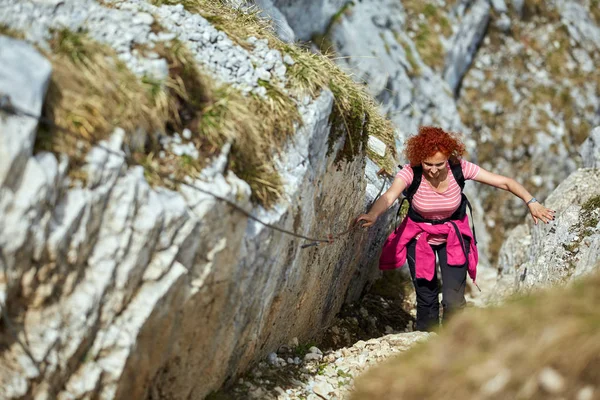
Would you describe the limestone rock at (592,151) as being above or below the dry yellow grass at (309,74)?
above

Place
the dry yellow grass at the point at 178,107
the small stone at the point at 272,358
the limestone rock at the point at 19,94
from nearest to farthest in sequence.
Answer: the limestone rock at the point at 19,94 → the dry yellow grass at the point at 178,107 → the small stone at the point at 272,358

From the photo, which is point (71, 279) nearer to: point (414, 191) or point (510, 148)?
point (414, 191)

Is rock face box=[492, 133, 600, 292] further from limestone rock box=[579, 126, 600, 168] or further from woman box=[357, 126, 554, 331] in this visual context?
limestone rock box=[579, 126, 600, 168]

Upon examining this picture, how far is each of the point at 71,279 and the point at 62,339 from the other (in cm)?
43

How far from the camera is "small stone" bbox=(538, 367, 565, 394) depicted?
3975 mm

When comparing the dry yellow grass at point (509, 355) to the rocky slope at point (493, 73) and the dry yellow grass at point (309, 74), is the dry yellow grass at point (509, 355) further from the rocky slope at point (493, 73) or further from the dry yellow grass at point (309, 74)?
the rocky slope at point (493, 73)

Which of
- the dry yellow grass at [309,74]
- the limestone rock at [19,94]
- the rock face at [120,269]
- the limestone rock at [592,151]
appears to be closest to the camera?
the limestone rock at [19,94]

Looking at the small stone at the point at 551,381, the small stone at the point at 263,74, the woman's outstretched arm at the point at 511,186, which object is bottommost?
the small stone at the point at 551,381

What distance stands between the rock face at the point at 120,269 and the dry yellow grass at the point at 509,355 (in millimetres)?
1716

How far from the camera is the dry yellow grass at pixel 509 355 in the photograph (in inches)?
157

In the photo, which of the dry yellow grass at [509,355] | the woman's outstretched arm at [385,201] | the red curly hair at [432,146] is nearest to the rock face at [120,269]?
the dry yellow grass at [509,355]

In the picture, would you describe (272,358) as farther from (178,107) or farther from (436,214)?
(178,107)

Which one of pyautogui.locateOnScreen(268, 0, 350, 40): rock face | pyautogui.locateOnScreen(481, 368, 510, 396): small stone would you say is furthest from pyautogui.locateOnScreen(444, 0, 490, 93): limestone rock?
pyautogui.locateOnScreen(481, 368, 510, 396): small stone

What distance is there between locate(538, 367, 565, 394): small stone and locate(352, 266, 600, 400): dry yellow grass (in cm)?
2
